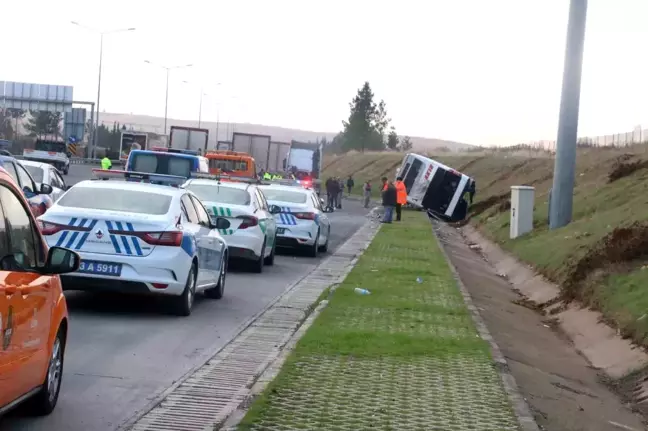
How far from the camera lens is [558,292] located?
65.8 ft

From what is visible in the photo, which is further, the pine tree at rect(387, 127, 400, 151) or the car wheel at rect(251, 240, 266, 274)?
the pine tree at rect(387, 127, 400, 151)

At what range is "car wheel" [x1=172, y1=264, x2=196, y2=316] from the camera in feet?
46.2

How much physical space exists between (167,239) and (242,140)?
1594 inches

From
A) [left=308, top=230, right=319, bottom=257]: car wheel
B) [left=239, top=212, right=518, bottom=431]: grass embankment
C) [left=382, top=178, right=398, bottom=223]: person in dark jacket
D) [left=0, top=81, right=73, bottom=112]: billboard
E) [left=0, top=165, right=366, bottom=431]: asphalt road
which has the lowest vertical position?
[left=308, top=230, right=319, bottom=257]: car wheel

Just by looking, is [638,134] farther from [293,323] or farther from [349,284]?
[293,323]

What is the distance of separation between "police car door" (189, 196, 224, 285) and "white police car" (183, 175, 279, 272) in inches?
150

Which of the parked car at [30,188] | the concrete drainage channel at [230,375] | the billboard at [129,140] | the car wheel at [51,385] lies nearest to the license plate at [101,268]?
the concrete drainage channel at [230,375]

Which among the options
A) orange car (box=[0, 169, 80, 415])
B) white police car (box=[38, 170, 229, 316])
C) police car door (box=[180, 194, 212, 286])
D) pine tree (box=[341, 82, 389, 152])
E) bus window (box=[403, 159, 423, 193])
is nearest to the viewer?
orange car (box=[0, 169, 80, 415])

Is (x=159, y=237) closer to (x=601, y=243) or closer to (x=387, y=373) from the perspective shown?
(x=387, y=373)

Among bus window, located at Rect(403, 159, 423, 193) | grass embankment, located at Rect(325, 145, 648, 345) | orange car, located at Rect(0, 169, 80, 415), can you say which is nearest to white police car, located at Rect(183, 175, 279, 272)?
grass embankment, located at Rect(325, 145, 648, 345)

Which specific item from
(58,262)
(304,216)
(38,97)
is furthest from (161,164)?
(38,97)

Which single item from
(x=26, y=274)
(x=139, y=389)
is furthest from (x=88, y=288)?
(x=26, y=274)

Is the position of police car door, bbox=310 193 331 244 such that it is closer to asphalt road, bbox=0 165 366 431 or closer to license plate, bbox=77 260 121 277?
asphalt road, bbox=0 165 366 431

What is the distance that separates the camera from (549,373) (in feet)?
41.7
